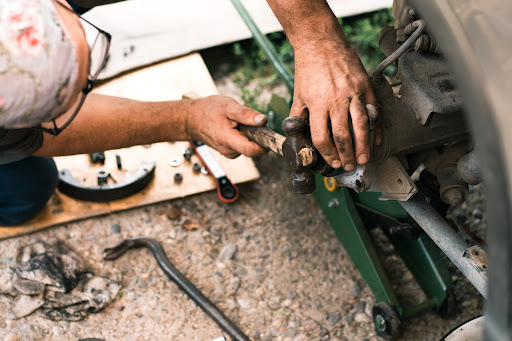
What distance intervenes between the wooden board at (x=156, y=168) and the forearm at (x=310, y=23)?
851 mm

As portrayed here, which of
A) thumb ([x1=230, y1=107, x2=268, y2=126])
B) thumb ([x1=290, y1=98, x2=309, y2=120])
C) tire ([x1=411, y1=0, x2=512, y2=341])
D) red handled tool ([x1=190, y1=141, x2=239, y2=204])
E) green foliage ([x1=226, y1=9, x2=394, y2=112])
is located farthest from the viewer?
green foliage ([x1=226, y1=9, x2=394, y2=112])

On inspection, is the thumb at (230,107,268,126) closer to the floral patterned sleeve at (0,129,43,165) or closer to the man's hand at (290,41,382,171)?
the man's hand at (290,41,382,171)

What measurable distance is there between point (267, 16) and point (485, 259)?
1.84 meters

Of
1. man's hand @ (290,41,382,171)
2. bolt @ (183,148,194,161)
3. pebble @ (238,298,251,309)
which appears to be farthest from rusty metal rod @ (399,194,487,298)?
bolt @ (183,148,194,161)

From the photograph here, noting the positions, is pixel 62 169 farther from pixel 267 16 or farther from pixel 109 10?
pixel 267 16

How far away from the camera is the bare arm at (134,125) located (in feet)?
4.81

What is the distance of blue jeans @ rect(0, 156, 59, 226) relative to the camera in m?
1.65

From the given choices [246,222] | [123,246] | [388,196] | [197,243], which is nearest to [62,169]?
[123,246]

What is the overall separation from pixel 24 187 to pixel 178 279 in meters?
0.58

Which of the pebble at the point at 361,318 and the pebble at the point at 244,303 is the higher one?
the pebble at the point at 361,318

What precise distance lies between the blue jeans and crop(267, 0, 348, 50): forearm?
958mm

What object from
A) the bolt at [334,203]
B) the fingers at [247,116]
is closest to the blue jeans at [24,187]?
the fingers at [247,116]

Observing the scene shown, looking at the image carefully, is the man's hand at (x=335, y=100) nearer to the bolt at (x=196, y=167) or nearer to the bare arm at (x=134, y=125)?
the bare arm at (x=134, y=125)

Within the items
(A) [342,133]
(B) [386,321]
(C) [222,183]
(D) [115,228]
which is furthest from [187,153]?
(A) [342,133]
